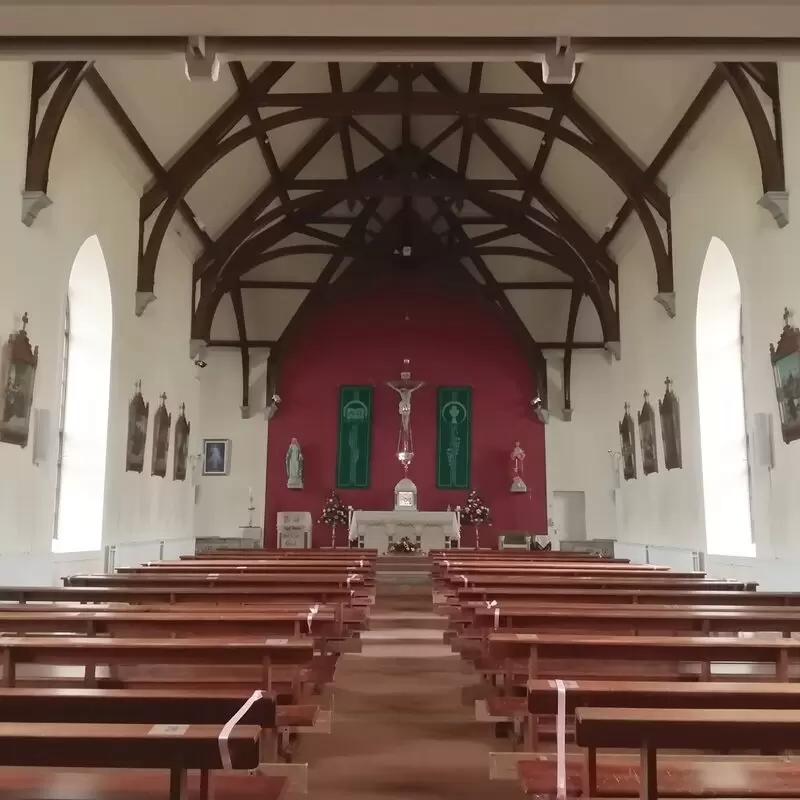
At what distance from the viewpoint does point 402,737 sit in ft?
15.8

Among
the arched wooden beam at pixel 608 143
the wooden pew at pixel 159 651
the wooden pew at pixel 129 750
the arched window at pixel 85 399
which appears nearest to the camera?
the wooden pew at pixel 129 750

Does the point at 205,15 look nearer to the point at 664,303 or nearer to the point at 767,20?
the point at 767,20

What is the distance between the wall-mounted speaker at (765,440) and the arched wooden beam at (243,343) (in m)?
12.5

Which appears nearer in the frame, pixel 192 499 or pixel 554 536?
pixel 192 499

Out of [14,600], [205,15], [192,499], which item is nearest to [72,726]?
[205,15]

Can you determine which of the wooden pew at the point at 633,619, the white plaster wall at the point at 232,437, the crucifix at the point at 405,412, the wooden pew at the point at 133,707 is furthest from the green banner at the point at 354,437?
the wooden pew at the point at 133,707

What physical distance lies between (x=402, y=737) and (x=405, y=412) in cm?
1389

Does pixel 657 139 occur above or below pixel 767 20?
above

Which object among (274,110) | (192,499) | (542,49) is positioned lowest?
(192,499)

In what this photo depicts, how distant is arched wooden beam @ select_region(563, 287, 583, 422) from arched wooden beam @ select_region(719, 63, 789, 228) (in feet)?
30.8

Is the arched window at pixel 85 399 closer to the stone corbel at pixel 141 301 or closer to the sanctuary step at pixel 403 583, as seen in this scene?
the stone corbel at pixel 141 301

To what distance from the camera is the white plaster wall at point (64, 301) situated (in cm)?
855

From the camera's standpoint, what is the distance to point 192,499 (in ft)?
53.7

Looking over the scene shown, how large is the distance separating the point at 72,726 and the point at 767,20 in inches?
215
